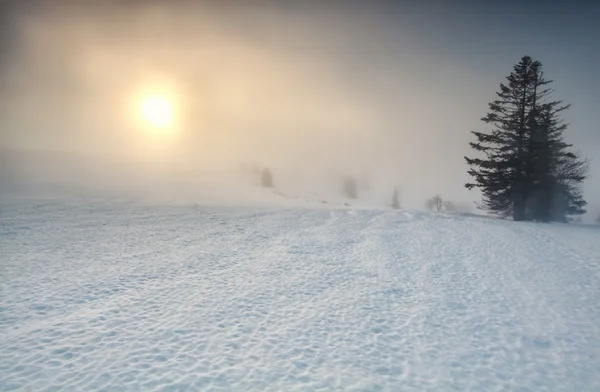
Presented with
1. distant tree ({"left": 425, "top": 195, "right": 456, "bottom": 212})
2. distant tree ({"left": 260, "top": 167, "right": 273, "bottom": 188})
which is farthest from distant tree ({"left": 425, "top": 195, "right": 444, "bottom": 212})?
distant tree ({"left": 260, "top": 167, "right": 273, "bottom": 188})

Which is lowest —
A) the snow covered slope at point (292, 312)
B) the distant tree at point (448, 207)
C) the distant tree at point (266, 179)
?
the snow covered slope at point (292, 312)

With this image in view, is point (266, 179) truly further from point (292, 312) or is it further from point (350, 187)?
point (292, 312)

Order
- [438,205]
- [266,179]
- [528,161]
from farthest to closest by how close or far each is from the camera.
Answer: [438,205] → [266,179] → [528,161]

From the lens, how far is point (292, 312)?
8.86 m

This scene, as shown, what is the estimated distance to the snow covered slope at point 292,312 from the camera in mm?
6109

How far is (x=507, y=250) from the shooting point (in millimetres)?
15805

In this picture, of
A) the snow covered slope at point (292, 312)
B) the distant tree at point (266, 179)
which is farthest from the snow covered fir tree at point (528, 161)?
the distant tree at point (266, 179)

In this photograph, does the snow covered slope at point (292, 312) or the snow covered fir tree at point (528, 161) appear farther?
the snow covered fir tree at point (528, 161)

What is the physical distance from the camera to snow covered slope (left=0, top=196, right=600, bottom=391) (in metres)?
6.11

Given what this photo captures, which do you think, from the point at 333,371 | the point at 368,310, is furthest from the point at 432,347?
the point at 333,371

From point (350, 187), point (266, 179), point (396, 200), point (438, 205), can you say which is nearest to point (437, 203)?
point (438, 205)

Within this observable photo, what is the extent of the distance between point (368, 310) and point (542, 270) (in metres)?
9.50

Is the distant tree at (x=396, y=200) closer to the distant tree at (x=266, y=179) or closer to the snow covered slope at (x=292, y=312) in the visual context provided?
the distant tree at (x=266, y=179)

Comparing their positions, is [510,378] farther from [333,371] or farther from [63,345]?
[63,345]
